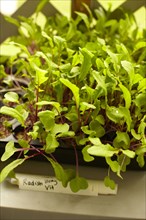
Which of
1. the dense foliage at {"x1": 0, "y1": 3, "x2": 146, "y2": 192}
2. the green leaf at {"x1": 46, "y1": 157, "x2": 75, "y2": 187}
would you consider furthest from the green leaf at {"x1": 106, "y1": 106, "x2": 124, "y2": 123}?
the green leaf at {"x1": 46, "y1": 157, "x2": 75, "y2": 187}

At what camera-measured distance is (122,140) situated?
1.76ft

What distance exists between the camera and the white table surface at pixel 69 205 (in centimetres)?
59

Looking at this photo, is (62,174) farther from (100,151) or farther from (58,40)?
(58,40)

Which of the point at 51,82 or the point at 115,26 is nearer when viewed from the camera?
the point at 51,82

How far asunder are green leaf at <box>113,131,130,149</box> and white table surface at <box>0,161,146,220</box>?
11 cm

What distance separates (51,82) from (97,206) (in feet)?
0.73

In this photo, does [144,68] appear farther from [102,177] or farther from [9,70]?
[9,70]

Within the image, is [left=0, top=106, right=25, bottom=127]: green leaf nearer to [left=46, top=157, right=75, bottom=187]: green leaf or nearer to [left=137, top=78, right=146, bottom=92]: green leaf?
[left=46, top=157, right=75, bottom=187]: green leaf

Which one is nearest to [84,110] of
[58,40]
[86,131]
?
[86,131]

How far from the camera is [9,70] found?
82cm

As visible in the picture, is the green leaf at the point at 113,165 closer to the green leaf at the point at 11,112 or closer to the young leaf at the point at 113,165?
the young leaf at the point at 113,165

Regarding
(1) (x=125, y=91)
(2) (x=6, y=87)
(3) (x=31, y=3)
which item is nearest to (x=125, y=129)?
(1) (x=125, y=91)

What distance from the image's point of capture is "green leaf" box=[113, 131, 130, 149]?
537 mm

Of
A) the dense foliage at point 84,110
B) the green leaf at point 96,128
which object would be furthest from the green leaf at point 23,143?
the green leaf at point 96,128
